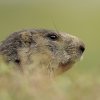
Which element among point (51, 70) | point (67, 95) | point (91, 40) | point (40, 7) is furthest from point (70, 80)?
point (40, 7)

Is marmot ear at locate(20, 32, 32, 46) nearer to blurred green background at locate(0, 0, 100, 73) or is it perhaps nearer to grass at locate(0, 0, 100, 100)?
grass at locate(0, 0, 100, 100)

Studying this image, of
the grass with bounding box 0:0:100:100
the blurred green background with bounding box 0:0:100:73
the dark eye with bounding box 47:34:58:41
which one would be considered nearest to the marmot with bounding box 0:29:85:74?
the dark eye with bounding box 47:34:58:41

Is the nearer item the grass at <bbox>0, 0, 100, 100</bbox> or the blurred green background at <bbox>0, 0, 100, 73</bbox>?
the grass at <bbox>0, 0, 100, 100</bbox>

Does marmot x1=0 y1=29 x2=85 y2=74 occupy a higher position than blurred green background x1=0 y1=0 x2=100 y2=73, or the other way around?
marmot x1=0 y1=29 x2=85 y2=74

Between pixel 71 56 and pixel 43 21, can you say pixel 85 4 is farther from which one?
pixel 71 56

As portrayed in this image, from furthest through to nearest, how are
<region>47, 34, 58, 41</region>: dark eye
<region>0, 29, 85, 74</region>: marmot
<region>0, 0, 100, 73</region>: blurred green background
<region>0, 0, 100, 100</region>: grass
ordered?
1. <region>0, 0, 100, 73</region>: blurred green background
2. <region>47, 34, 58, 41</region>: dark eye
3. <region>0, 29, 85, 74</region>: marmot
4. <region>0, 0, 100, 100</region>: grass
